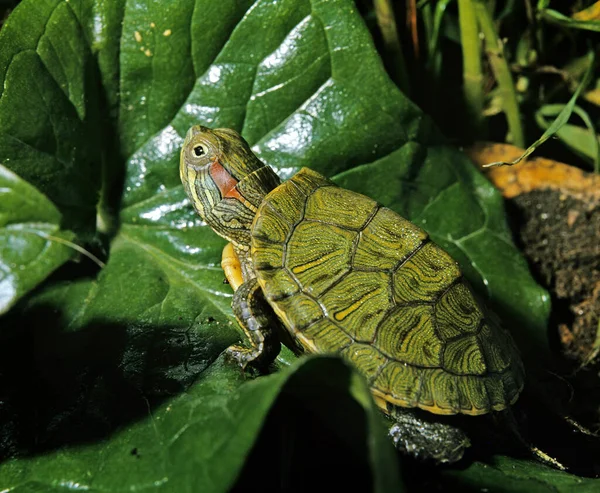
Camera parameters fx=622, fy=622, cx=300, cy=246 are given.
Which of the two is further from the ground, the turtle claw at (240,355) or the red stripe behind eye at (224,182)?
the red stripe behind eye at (224,182)

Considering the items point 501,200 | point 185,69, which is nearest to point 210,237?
point 185,69

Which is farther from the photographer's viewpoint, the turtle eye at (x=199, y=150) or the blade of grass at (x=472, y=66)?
the blade of grass at (x=472, y=66)

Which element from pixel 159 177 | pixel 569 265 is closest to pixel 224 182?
pixel 159 177

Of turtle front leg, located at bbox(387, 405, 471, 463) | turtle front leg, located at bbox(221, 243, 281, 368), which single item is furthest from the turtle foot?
turtle front leg, located at bbox(221, 243, 281, 368)

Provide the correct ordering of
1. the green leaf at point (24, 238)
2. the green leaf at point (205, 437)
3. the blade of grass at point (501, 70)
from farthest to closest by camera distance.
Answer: the blade of grass at point (501, 70) < the green leaf at point (205, 437) < the green leaf at point (24, 238)

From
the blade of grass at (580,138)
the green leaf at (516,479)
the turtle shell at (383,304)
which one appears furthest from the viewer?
the blade of grass at (580,138)

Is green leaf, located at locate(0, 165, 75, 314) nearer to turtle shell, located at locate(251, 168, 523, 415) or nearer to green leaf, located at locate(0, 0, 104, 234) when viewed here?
green leaf, located at locate(0, 0, 104, 234)

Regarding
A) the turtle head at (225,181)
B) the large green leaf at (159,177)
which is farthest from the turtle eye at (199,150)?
the large green leaf at (159,177)

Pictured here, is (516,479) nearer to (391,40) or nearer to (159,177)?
(159,177)

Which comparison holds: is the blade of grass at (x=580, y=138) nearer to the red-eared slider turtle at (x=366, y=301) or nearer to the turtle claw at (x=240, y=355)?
the red-eared slider turtle at (x=366, y=301)
